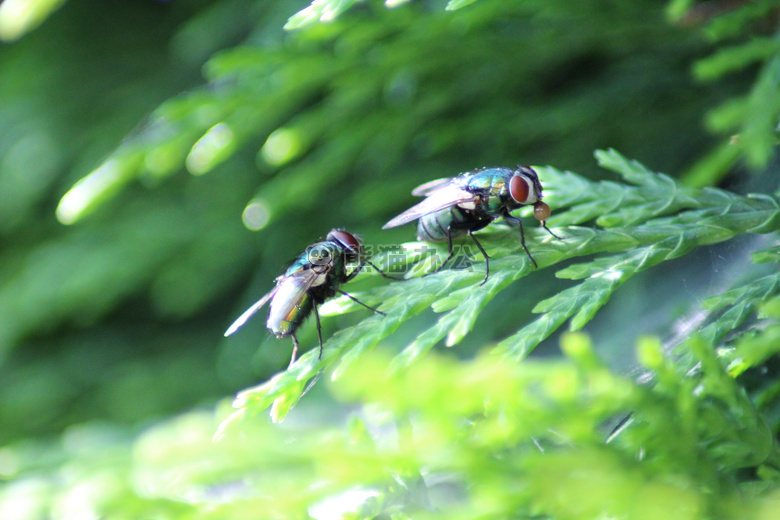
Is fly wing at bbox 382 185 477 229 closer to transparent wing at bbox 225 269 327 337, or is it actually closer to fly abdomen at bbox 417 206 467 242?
fly abdomen at bbox 417 206 467 242

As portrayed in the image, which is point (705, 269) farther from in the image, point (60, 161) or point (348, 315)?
point (60, 161)

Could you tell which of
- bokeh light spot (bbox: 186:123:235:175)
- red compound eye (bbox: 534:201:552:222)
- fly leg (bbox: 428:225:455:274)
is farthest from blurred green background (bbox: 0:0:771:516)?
red compound eye (bbox: 534:201:552:222)

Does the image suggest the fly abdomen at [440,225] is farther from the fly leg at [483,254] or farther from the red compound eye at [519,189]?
the red compound eye at [519,189]

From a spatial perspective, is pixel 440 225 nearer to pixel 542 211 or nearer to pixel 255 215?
pixel 542 211

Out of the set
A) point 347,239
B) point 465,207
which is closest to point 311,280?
point 347,239

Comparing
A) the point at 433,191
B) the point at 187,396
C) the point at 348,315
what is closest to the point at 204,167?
the point at 433,191

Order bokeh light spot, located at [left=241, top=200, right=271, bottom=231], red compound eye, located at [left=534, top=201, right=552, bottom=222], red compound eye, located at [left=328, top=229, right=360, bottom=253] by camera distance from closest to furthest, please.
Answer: red compound eye, located at [left=534, top=201, right=552, bottom=222], red compound eye, located at [left=328, top=229, right=360, bottom=253], bokeh light spot, located at [left=241, top=200, right=271, bottom=231]
